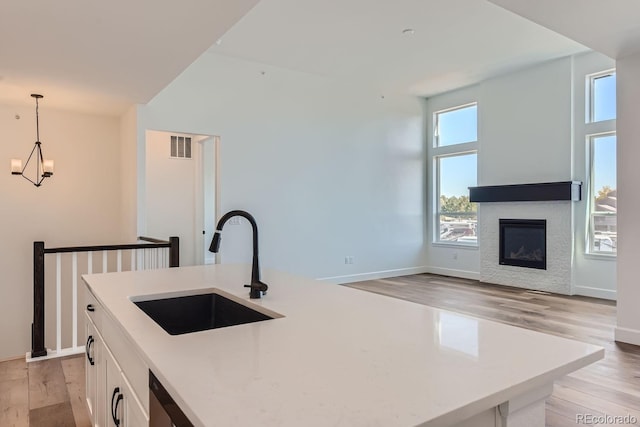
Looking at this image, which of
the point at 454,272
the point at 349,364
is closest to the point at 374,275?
the point at 454,272

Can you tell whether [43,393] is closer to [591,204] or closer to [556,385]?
[556,385]

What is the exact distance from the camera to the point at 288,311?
5.14ft

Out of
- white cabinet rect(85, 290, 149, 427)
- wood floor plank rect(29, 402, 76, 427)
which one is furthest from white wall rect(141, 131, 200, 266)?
white cabinet rect(85, 290, 149, 427)

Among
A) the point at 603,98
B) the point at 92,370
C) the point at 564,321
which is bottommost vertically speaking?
the point at 564,321

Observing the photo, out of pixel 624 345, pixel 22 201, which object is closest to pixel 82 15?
pixel 22 201

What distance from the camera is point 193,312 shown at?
6.56 ft

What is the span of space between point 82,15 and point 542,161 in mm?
6112

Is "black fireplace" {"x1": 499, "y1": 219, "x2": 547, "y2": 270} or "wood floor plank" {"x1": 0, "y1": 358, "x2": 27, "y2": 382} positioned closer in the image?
"wood floor plank" {"x1": 0, "y1": 358, "x2": 27, "y2": 382}

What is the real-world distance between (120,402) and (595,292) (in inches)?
248

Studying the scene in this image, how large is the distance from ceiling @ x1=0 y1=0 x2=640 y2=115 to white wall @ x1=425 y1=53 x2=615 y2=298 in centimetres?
33

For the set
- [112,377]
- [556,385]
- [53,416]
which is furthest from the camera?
[556,385]

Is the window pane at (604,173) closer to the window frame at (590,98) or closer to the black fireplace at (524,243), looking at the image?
the window frame at (590,98)

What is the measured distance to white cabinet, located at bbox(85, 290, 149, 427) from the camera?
4.09ft

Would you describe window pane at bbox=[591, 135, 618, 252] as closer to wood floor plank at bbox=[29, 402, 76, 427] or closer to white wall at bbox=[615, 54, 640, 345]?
white wall at bbox=[615, 54, 640, 345]
